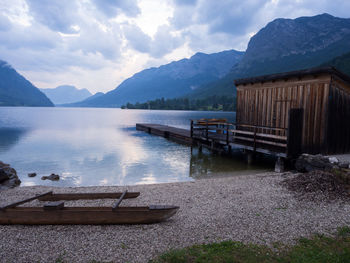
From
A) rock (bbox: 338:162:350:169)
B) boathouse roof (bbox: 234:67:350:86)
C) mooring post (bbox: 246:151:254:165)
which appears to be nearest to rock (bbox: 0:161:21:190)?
mooring post (bbox: 246:151:254:165)

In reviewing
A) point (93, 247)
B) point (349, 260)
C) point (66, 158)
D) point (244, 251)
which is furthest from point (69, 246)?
point (66, 158)

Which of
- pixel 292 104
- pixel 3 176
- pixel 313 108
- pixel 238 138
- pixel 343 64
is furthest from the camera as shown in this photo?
pixel 343 64

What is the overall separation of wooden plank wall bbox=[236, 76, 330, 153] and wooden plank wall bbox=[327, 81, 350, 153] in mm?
467

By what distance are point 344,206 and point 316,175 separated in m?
2.03

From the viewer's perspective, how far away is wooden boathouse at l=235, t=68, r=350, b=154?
1269 cm

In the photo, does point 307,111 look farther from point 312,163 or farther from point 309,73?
point 312,163

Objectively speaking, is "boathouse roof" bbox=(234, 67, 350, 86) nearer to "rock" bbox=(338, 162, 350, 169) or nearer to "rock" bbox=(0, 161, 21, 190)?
"rock" bbox=(338, 162, 350, 169)

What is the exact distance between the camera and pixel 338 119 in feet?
44.0

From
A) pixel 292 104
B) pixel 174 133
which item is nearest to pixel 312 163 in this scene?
pixel 292 104

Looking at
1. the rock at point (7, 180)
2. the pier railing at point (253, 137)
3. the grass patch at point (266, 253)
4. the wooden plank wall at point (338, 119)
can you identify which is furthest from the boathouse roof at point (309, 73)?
the rock at point (7, 180)

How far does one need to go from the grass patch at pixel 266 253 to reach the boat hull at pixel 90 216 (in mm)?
1584

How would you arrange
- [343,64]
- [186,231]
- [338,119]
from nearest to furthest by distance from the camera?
1. [186,231]
2. [338,119]
3. [343,64]

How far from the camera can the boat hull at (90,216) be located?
638 centimetres

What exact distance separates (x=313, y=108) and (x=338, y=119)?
1.65m
